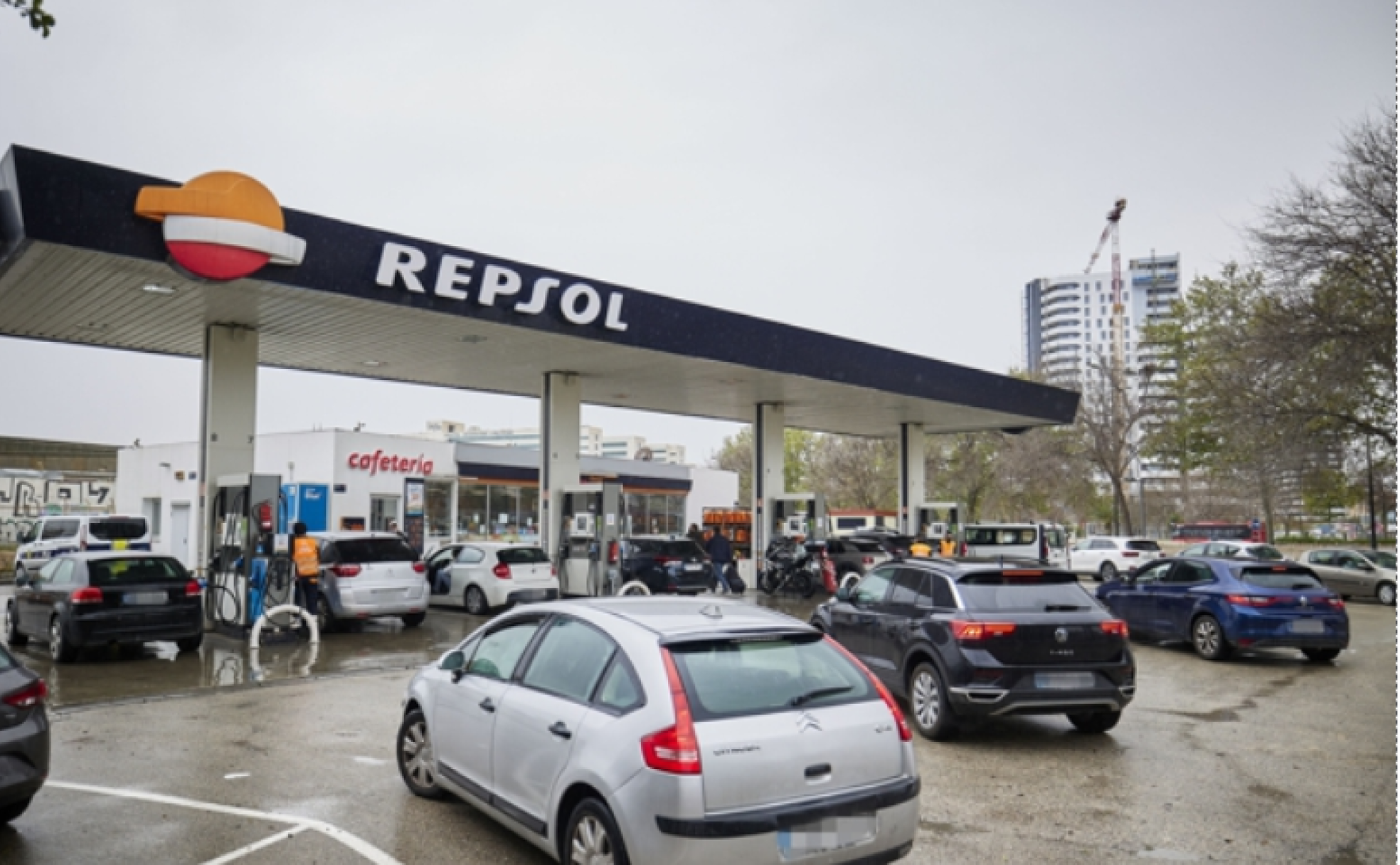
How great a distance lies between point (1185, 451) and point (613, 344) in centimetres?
3575

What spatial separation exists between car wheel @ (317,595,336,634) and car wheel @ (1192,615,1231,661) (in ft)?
40.8

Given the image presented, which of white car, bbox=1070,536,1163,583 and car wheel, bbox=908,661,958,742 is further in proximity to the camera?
white car, bbox=1070,536,1163,583

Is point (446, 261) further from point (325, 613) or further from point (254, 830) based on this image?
point (254, 830)

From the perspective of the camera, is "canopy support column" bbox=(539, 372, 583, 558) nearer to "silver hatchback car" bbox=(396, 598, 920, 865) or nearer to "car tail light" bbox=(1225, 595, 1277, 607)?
"car tail light" bbox=(1225, 595, 1277, 607)

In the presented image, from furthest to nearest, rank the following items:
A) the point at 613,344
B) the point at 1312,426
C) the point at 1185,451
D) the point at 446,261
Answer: the point at 1185,451, the point at 1312,426, the point at 613,344, the point at 446,261

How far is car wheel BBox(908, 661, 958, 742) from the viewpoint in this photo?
8188mm

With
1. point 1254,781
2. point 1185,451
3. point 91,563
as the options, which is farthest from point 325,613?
point 1185,451

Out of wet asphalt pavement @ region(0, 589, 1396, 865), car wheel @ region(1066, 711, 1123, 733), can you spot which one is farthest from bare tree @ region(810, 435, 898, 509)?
car wheel @ region(1066, 711, 1123, 733)

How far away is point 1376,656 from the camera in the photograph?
1382cm

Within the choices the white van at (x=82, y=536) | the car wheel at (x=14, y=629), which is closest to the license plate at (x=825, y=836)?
the car wheel at (x=14, y=629)

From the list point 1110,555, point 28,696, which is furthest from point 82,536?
point 1110,555

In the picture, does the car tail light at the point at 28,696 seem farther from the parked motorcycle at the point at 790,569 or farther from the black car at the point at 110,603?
the parked motorcycle at the point at 790,569

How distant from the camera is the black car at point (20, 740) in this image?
5.39 metres

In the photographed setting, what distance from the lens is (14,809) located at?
5727mm
